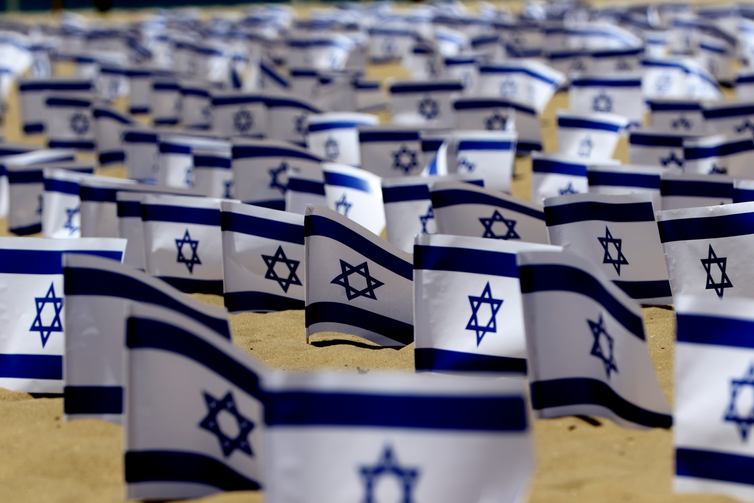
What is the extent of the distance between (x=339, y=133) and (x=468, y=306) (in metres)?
5.08

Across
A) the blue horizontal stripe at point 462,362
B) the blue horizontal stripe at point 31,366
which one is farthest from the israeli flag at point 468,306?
the blue horizontal stripe at point 31,366

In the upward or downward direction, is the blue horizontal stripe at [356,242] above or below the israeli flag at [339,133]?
below

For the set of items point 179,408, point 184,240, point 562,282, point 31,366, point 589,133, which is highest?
point 589,133

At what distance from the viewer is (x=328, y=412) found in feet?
8.82

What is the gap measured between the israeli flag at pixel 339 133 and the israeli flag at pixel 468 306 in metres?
4.87

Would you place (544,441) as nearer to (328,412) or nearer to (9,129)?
(328,412)

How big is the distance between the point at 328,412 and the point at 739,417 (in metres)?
1.55

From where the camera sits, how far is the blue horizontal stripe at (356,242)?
Answer: 5176 mm

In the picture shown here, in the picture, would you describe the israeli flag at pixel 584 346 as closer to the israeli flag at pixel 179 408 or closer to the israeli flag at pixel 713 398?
the israeli flag at pixel 713 398

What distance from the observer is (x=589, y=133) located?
8773mm

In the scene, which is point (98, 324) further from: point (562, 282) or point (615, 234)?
point (615, 234)

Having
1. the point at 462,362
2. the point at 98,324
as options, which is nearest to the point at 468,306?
the point at 462,362

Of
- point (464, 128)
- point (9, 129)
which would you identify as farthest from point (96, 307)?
point (9, 129)

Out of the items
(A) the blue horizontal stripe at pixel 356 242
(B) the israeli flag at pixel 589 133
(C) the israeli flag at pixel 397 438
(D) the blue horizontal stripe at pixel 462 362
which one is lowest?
(D) the blue horizontal stripe at pixel 462 362
